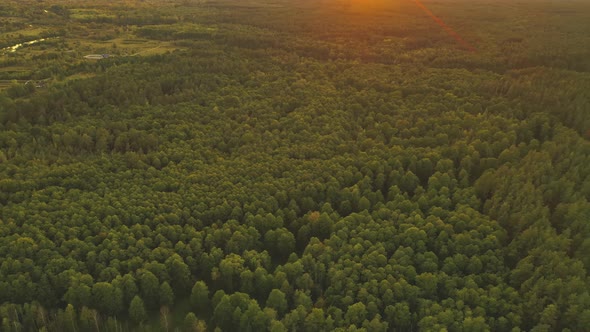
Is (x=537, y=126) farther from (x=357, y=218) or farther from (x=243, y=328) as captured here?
(x=243, y=328)

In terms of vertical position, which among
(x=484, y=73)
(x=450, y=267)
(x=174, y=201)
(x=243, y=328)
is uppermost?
(x=484, y=73)

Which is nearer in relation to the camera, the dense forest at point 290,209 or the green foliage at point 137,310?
the green foliage at point 137,310

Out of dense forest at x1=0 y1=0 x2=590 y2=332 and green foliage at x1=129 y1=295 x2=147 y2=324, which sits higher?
dense forest at x1=0 y1=0 x2=590 y2=332

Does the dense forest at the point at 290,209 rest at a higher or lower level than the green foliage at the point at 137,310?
higher

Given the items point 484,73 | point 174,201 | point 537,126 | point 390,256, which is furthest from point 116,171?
point 484,73

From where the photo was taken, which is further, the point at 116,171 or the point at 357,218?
the point at 116,171

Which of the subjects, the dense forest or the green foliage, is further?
the dense forest

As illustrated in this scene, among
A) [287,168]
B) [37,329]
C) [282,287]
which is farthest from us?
[287,168]

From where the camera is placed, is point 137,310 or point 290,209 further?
point 290,209
